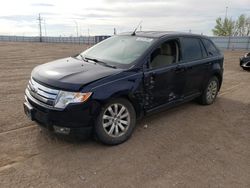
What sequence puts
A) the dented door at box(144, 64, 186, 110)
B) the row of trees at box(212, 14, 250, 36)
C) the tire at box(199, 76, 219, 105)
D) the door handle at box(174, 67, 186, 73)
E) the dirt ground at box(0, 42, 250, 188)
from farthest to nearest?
the row of trees at box(212, 14, 250, 36)
the tire at box(199, 76, 219, 105)
the door handle at box(174, 67, 186, 73)
the dented door at box(144, 64, 186, 110)
the dirt ground at box(0, 42, 250, 188)

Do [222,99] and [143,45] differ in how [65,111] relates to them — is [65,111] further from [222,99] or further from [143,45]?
[222,99]

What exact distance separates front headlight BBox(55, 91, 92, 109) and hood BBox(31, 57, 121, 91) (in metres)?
0.07

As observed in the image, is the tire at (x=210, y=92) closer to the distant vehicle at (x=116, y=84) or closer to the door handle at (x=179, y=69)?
the distant vehicle at (x=116, y=84)

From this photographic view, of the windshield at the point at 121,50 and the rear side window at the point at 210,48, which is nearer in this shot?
the windshield at the point at 121,50

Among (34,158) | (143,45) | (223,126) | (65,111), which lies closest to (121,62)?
(143,45)

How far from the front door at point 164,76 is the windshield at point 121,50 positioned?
0.26m

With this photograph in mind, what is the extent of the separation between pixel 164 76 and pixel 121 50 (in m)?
0.90

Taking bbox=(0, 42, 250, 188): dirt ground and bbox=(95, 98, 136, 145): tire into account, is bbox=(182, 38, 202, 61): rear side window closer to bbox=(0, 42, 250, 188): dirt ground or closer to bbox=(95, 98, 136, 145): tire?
bbox=(0, 42, 250, 188): dirt ground

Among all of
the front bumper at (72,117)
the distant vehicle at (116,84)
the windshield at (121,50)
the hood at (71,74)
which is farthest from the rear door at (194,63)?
the front bumper at (72,117)

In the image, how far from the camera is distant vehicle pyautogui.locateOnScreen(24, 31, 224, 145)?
11.1ft

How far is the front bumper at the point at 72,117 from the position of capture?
3.34 meters

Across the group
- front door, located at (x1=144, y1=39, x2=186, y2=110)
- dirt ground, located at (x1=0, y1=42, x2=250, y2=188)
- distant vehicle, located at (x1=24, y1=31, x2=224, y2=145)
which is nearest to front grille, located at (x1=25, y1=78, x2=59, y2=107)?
distant vehicle, located at (x1=24, y1=31, x2=224, y2=145)

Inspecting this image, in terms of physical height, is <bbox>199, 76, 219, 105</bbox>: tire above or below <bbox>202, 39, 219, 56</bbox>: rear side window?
below

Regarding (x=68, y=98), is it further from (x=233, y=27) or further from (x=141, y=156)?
(x=233, y=27)
